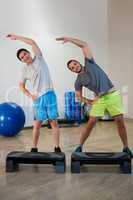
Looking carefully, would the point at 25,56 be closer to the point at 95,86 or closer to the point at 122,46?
the point at 95,86

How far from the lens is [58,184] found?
383 cm

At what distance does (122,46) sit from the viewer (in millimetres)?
9250

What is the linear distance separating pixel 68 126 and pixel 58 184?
4.26 metres

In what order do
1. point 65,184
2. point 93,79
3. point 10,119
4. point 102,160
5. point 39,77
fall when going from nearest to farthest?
point 65,184 → point 102,160 → point 93,79 → point 39,77 → point 10,119

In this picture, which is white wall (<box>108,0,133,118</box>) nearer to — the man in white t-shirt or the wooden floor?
the wooden floor

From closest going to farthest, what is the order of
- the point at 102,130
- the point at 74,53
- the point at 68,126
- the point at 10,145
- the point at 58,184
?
the point at 58,184 < the point at 10,145 < the point at 102,130 < the point at 68,126 < the point at 74,53

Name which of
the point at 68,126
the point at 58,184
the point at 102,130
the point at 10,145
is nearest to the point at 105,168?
the point at 58,184

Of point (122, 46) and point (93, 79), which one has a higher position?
point (122, 46)

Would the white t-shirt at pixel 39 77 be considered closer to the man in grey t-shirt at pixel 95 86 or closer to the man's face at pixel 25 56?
the man's face at pixel 25 56

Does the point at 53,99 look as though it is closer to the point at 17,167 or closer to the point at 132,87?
the point at 17,167

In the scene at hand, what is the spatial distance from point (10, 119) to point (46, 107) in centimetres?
196

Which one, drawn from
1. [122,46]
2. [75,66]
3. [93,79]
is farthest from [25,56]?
[122,46]

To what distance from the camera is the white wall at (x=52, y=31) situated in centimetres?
731

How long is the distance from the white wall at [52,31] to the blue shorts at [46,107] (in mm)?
2645
